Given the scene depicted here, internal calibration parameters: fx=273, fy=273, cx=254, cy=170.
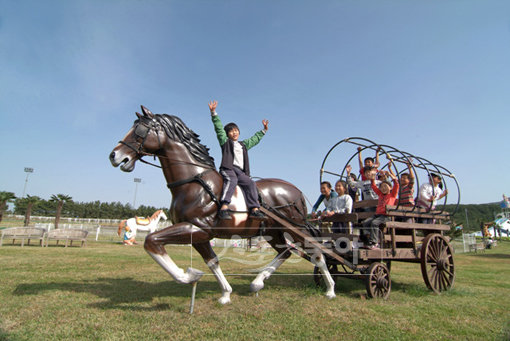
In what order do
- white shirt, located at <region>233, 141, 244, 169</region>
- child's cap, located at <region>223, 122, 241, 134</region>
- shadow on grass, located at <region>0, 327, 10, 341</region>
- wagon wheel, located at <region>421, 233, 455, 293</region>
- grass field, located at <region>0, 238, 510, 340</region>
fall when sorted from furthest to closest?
wagon wheel, located at <region>421, 233, 455, 293</region> < child's cap, located at <region>223, 122, 241, 134</region> < white shirt, located at <region>233, 141, 244, 169</region> < grass field, located at <region>0, 238, 510, 340</region> < shadow on grass, located at <region>0, 327, 10, 341</region>

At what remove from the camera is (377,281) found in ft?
17.6

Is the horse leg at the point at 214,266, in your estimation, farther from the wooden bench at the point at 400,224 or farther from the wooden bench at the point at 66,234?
the wooden bench at the point at 66,234

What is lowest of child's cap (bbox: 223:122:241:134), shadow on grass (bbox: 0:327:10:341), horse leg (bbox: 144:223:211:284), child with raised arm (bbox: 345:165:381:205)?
shadow on grass (bbox: 0:327:10:341)

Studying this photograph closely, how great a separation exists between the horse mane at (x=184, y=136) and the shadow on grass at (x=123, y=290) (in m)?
2.60

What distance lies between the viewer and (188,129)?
5152mm

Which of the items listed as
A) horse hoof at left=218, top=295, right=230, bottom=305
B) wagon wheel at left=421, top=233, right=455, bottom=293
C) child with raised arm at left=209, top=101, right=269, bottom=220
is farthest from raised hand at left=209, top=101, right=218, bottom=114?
wagon wheel at left=421, top=233, right=455, bottom=293

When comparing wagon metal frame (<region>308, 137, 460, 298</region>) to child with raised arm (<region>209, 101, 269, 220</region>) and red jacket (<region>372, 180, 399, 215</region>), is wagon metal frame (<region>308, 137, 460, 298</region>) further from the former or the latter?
child with raised arm (<region>209, 101, 269, 220</region>)

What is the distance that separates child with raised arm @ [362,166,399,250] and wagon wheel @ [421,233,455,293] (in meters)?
1.34

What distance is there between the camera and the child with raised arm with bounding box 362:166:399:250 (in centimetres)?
567

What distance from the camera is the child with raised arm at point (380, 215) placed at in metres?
5.67

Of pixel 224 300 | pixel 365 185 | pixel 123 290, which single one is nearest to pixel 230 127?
pixel 224 300

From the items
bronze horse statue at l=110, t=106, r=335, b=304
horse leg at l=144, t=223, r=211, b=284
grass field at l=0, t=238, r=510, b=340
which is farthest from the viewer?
bronze horse statue at l=110, t=106, r=335, b=304

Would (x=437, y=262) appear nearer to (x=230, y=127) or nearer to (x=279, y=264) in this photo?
(x=279, y=264)

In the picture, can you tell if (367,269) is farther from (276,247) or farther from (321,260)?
(276,247)
